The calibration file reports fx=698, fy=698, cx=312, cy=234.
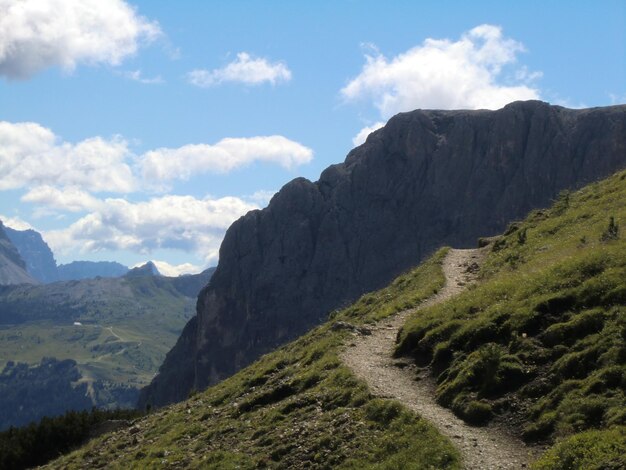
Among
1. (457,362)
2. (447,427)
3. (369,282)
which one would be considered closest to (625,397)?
(447,427)

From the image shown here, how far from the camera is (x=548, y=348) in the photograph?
77.0 feet

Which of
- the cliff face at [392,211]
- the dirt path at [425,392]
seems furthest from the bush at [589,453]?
the cliff face at [392,211]

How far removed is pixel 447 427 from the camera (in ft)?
69.9

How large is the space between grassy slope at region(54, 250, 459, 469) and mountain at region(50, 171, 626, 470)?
0.06 meters

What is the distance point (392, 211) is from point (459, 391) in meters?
169

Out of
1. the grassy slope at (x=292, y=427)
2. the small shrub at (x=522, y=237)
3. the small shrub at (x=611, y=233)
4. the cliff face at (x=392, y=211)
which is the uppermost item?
the cliff face at (x=392, y=211)

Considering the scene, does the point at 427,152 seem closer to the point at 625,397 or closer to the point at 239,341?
the point at 239,341

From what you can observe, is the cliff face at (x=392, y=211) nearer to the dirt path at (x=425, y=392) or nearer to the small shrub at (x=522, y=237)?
the small shrub at (x=522, y=237)

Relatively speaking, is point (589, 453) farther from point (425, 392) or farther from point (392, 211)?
point (392, 211)

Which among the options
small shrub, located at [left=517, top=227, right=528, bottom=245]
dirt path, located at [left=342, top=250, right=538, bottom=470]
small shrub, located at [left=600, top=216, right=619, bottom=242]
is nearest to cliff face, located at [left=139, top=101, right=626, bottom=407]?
small shrub, located at [left=517, top=227, right=528, bottom=245]

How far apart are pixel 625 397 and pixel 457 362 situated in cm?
751

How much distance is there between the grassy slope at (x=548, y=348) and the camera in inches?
744

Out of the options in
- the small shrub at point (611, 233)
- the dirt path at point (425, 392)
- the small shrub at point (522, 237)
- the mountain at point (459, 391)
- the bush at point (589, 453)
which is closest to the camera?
the bush at point (589, 453)

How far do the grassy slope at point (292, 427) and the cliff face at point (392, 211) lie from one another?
459 ft
